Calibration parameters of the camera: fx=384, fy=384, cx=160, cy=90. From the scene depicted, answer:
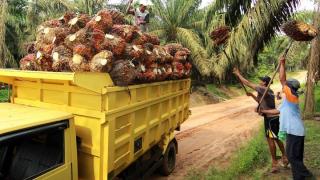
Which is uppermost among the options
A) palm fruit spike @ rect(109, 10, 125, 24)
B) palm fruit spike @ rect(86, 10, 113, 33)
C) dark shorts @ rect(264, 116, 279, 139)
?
palm fruit spike @ rect(109, 10, 125, 24)

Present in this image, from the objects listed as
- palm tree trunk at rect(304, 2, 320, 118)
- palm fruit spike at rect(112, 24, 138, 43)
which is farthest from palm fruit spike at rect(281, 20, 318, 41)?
palm tree trunk at rect(304, 2, 320, 118)

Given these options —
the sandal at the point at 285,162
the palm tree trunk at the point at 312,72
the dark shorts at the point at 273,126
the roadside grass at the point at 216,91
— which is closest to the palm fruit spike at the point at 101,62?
the dark shorts at the point at 273,126

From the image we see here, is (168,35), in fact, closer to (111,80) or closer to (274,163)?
(274,163)

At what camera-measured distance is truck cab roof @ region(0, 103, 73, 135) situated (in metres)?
3.33

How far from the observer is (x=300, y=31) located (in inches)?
196

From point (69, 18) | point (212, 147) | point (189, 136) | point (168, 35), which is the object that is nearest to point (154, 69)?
point (69, 18)

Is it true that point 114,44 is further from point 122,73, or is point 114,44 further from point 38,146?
point 38,146

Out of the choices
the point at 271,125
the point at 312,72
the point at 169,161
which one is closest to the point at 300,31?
the point at 271,125

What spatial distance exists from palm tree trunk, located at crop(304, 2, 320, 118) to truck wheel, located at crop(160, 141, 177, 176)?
531 cm

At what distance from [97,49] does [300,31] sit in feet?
8.61

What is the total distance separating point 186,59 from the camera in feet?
24.7

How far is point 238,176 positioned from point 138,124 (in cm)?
240

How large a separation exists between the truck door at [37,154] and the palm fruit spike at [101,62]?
32.1 inches

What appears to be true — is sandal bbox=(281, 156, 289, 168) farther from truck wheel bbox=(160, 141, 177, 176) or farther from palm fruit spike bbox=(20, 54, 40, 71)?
palm fruit spike bbox=(20, 54, 40, 71)
